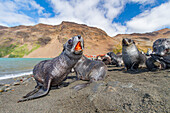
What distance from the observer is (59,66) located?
2988 millimetres

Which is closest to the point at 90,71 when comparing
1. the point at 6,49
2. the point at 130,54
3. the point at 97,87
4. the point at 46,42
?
the point at 97,87

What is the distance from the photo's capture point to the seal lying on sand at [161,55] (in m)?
3.88

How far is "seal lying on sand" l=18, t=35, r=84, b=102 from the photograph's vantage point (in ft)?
8.84

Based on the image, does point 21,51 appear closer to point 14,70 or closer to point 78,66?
point 14,70

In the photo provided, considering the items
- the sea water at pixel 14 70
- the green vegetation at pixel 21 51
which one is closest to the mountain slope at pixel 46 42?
the green vegetation at pixel 21 51

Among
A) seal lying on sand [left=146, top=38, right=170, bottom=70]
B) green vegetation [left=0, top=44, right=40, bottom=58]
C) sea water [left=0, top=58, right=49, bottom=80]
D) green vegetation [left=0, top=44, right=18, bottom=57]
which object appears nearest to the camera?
seal lying on sand [left=146, top=38, right=170, bottom=70]

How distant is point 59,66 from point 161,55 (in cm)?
408

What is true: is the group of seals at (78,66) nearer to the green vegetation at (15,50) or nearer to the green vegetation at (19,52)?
the green vegetation at (15,50)

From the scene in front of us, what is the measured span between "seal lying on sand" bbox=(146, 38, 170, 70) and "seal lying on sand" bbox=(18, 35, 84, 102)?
11.2ft

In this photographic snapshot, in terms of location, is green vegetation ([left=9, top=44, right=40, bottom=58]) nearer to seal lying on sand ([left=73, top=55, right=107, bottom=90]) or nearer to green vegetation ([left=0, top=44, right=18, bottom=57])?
green vegetation ([left=0, top=44, right=18, bottom=57])

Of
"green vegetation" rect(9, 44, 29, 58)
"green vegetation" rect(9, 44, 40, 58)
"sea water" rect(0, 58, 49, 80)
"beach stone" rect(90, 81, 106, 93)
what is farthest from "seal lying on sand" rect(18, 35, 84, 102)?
"green vegetation" rect(9, 44, 29, 58)

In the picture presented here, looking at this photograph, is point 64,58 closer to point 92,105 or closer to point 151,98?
point 92,105

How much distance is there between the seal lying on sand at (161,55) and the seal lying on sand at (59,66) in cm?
341

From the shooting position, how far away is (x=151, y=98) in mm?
1617
